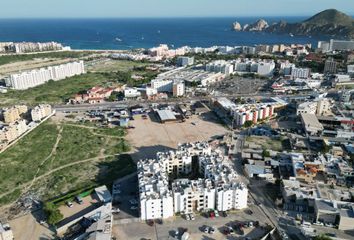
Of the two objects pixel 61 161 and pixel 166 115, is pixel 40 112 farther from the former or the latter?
pixel 166 115

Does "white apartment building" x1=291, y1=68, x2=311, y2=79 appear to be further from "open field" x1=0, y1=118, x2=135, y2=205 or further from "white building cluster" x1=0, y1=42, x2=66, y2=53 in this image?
"white building cluster" x1=0, y1=42, x2=66, y2=53

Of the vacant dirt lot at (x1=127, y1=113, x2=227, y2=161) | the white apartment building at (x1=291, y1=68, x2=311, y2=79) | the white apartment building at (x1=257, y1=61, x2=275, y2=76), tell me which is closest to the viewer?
the vacant dirt lot at (x1=127, y1=113, x2=227, y2=161)

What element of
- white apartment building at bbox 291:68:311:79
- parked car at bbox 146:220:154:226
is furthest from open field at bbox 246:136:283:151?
white apartment building at bbox 291:68:311:79

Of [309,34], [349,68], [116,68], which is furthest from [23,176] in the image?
[309,34]

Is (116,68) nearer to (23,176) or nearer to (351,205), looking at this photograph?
(23,176)

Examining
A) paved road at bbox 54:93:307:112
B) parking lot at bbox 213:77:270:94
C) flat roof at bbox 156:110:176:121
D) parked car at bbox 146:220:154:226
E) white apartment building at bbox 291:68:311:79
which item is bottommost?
parked car at bbox 146:220:154:226

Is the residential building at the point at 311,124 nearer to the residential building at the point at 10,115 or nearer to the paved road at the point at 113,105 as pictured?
the paved road at the point at 113,105

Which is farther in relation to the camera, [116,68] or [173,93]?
[116,68]
